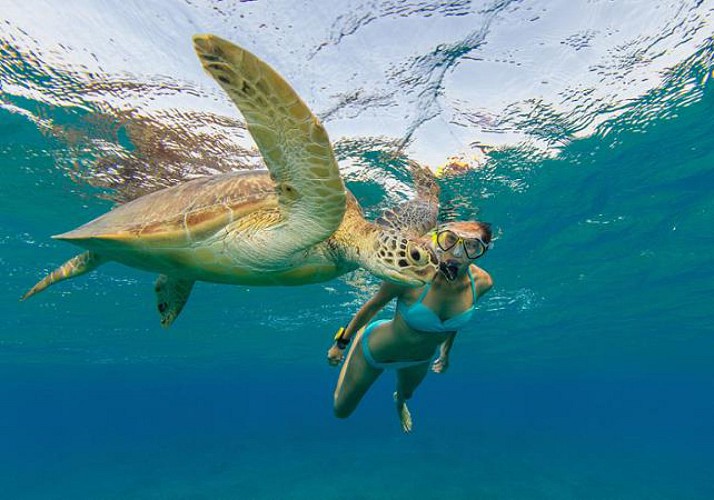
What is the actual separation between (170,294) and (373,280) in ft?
36.1

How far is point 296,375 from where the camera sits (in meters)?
51.5

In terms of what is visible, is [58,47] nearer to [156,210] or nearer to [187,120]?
[187,120]

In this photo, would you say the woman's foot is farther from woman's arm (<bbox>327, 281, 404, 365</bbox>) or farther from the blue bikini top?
the blue bikini top

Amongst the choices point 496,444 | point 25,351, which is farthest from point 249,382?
point 496,444

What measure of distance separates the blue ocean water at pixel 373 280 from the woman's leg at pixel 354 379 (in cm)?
377

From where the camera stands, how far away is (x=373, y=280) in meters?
16.1

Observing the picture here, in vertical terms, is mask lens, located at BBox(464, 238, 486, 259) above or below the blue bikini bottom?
above

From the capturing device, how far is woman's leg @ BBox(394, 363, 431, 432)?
5.53 metres

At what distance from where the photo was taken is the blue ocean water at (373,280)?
6016 mm

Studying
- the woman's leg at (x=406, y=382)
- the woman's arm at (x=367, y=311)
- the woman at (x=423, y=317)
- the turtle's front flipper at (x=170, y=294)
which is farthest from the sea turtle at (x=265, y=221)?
the woman's leg at (x=406, y=382)

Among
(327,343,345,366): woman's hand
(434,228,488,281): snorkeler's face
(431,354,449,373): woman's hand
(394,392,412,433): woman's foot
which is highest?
(434,228,488,281): snorkeler's face

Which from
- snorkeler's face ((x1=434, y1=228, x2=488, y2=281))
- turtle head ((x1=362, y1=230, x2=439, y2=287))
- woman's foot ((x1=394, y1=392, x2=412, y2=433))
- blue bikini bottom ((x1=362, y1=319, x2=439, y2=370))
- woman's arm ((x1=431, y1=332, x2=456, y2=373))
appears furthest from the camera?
woman's foot ((x1=394, y1=392, x2=412, y2=433))

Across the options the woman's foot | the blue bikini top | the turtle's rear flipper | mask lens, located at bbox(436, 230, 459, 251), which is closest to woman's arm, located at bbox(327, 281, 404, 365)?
the blue bikini top

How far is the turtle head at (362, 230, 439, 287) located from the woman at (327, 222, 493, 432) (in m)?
0.74
